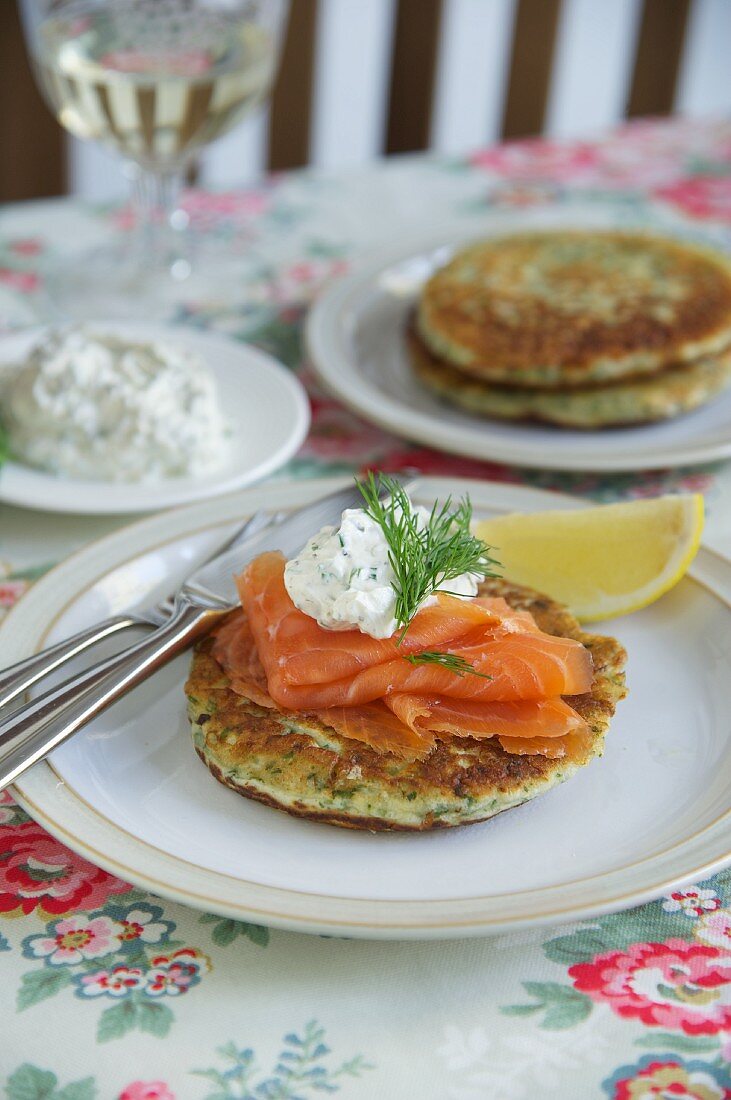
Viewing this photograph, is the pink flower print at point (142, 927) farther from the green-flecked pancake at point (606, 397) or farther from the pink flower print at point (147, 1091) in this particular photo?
the green-flecked pancake at point (606, 397)

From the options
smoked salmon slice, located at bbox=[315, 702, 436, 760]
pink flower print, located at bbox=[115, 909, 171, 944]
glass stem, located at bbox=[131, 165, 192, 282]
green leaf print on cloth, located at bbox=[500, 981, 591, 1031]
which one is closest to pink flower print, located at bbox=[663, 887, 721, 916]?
green leaf print on cloth, located at bbox=[500, 981, 591, 1031]

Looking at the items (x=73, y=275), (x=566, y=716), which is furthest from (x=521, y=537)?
(x=73, y=275)

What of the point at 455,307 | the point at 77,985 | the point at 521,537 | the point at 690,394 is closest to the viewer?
the point at 77,985

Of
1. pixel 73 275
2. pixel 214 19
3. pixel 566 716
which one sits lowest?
pixel 73 275

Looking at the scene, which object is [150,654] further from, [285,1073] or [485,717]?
[285,1073]

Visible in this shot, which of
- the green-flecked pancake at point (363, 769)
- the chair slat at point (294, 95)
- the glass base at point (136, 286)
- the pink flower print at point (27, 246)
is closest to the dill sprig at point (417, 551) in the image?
the green-flecked pancake at point (363, 769)

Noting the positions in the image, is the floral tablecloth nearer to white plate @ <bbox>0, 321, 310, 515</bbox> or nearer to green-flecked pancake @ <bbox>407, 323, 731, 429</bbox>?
white plate @ <bbox>0, 321, 310, 515</bbox>

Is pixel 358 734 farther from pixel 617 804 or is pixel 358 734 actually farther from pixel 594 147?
pixel 594 147
